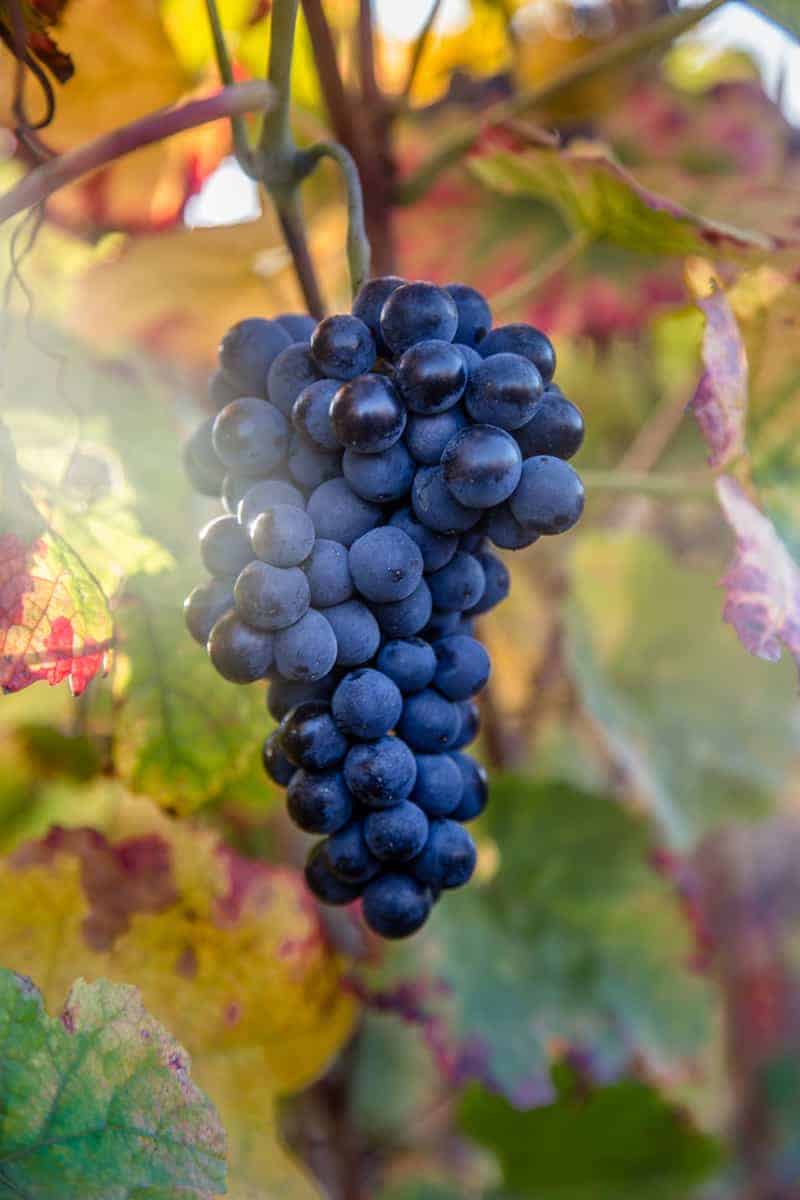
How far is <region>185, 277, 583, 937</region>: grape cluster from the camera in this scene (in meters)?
0.53

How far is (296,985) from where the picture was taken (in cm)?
83

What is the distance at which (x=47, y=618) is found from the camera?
1.81 ft

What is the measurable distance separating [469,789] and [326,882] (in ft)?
0.33

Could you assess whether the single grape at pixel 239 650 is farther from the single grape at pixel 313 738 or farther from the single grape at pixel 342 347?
the single grape at pixel 342 347

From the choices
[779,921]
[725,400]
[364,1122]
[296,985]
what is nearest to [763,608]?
[725,400]

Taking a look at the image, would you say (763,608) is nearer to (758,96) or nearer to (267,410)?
(267,410)

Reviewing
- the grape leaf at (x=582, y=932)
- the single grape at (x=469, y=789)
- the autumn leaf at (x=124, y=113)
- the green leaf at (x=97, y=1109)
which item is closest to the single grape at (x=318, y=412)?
the single grape at (x=469, y=789)

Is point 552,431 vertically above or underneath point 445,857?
above

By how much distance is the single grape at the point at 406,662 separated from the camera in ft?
1.88

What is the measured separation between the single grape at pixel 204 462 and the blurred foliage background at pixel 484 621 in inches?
2.8

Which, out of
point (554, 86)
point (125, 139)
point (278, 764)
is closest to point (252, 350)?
point (125, 139)

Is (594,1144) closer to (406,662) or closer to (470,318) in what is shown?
(406,662)

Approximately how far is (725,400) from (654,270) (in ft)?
2.03

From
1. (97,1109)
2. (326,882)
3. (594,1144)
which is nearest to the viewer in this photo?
(97,1109)
